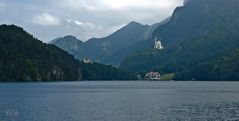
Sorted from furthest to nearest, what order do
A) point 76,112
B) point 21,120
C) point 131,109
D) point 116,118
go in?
point 131,109 < point 76,112 < point 116,118 < point 21,120

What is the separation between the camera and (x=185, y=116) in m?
106

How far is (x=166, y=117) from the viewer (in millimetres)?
104188

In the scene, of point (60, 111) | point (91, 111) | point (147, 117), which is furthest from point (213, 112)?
point (60, 111)

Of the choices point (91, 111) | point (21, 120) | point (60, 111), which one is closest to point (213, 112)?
point (91, 111)

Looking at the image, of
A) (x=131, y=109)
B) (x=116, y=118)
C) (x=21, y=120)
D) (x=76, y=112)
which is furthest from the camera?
(x=131, y=109)

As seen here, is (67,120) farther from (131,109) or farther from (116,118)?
(131,109)

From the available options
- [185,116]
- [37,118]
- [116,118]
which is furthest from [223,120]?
[37,118]

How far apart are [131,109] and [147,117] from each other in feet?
64.5

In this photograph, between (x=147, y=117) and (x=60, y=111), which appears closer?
(x=147, y=117)

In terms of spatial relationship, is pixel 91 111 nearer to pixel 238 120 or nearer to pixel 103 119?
pixel 103 119

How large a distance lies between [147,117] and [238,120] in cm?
1943

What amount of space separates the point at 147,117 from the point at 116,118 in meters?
7.02

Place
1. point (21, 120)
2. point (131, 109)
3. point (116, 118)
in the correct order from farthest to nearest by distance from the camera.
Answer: point (131, 109)
point (116, 118)
point (21, 120)

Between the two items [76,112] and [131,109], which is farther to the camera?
[131,109]
